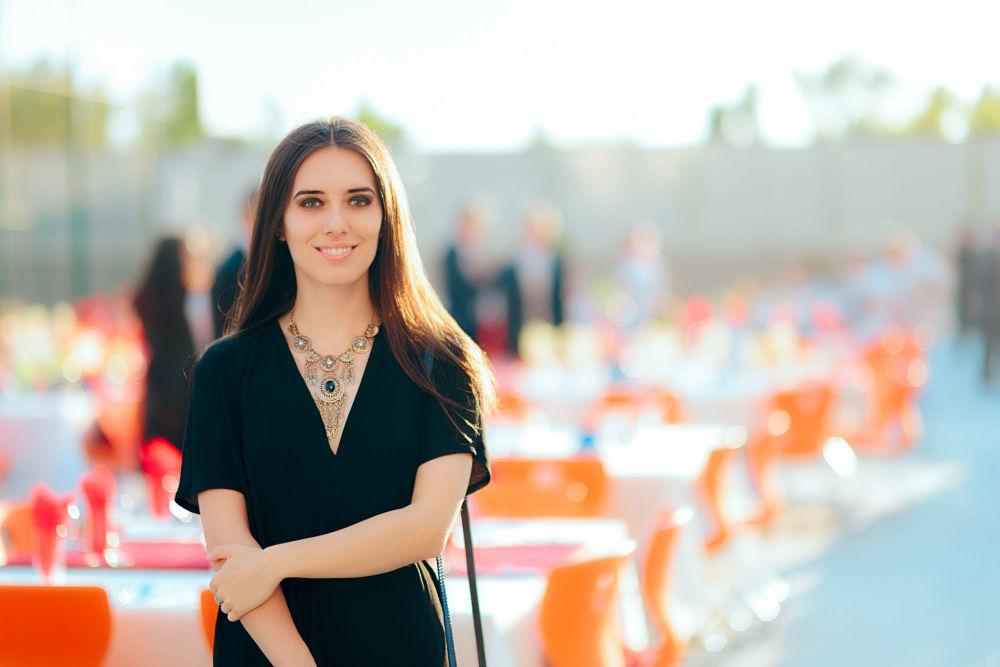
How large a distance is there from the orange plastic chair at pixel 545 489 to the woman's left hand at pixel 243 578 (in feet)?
9.39

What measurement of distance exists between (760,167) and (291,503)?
2251cm

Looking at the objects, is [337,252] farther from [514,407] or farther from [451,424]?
[514,407]

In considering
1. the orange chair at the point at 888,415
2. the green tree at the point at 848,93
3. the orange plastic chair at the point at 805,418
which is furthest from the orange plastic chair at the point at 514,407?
the green tree at the point at 848,93

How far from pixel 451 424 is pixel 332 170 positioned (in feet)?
1.33

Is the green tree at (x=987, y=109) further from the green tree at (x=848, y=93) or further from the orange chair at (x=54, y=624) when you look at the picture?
the orange chair at (x=54, y=624)

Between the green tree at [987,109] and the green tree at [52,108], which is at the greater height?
the green tree at [987,109]

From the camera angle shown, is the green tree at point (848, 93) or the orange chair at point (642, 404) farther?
the green tree at point (848, 93)

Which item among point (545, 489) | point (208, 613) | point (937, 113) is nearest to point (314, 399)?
point (208, 613)

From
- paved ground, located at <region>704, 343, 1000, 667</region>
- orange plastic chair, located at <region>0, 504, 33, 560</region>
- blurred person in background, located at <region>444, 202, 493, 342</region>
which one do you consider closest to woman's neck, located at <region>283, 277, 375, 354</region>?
orange plastic chair, located at <region>0, 504, 33, 560</region>

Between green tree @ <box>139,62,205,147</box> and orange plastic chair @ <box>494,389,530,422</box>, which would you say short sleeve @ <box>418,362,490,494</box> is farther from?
green tree @ <box>139,62,205,147</box>

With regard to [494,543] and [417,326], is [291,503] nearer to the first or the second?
[417,326]

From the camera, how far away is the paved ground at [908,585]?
506cm

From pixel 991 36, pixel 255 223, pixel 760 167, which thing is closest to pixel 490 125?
pixel 760 167

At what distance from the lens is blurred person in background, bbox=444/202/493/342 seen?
8844 millimetres
